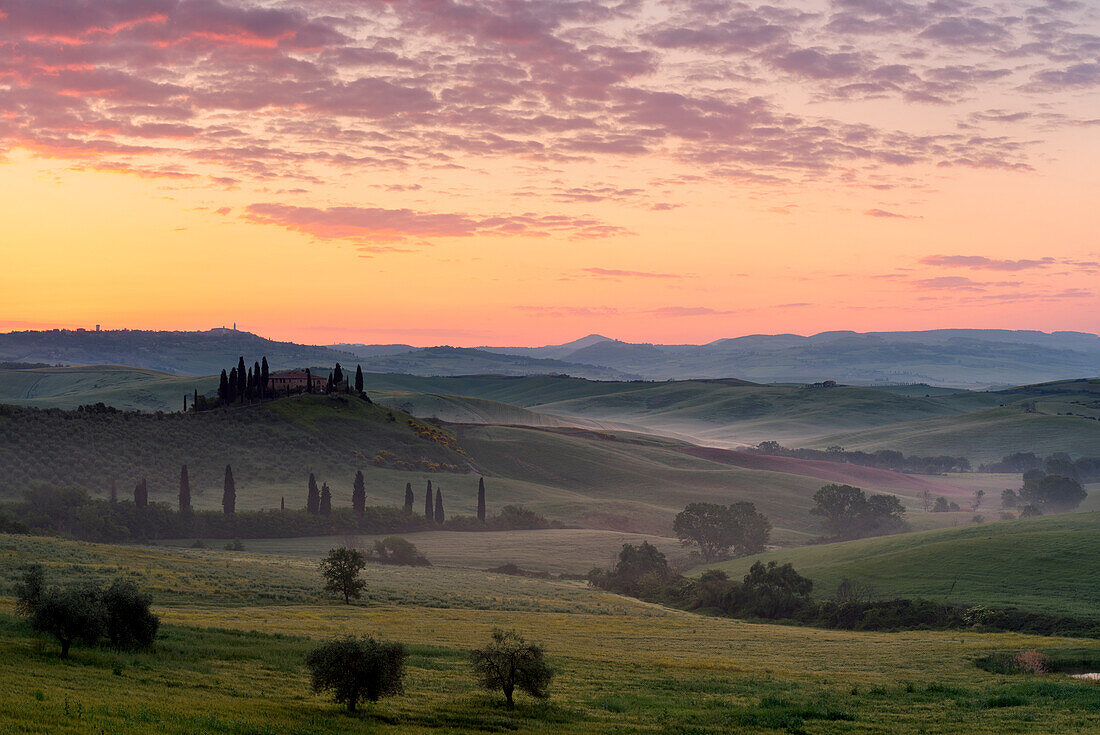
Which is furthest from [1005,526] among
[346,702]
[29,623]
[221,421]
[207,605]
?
[221,421]

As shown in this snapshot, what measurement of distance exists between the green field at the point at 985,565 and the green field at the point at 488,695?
1535 centimetres

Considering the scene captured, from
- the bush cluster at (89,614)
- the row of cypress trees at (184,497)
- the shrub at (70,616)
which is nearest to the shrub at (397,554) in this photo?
the row of cypress trees at (184,497)

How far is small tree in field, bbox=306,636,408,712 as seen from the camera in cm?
3303

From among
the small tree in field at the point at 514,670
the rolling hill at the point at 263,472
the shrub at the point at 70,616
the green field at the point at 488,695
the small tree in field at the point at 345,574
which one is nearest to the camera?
the green field at the point at 488,695

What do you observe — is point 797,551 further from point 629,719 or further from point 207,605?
point 629,719

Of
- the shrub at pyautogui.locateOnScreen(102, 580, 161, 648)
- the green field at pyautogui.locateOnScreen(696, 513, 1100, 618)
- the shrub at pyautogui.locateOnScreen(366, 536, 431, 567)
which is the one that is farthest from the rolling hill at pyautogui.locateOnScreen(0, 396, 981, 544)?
the shrub at pyautogui.locateOnScreen(102, 580, 161, 648)

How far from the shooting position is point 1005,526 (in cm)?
11019

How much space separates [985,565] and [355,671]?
76.8 m

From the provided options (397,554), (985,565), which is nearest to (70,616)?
(397,554)

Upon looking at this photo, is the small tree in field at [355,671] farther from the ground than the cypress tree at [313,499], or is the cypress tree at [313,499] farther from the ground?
the small tree in field at [355,671]

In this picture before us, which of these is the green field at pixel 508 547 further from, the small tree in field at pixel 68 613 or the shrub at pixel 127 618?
the small tree in field at pixel 68 613

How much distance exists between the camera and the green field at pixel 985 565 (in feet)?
262

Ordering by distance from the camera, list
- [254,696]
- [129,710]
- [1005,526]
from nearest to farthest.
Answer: [129,710]
[254,696]
[1005,526]

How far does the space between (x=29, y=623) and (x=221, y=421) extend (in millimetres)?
168199
